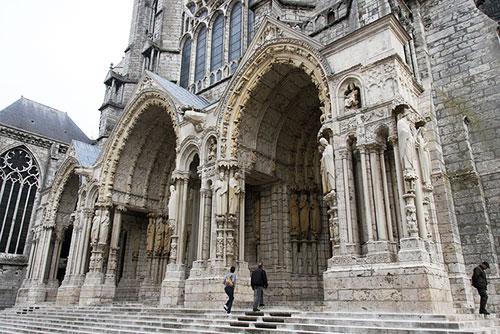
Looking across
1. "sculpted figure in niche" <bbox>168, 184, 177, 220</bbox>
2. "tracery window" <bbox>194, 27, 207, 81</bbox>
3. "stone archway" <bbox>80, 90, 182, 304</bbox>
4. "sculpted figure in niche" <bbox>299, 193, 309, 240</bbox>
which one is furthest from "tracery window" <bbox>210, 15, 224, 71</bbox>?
"sculpted figure in niche" <bbox>299, 193, 309, 240</bbox>

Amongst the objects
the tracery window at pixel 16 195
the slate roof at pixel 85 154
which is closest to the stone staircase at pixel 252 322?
the slate roof at pixel 85 154

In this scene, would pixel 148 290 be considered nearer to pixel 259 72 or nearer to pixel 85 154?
pixel 85 154

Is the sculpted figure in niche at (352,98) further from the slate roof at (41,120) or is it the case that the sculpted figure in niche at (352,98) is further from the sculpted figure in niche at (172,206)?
the slate roof at (41,120)

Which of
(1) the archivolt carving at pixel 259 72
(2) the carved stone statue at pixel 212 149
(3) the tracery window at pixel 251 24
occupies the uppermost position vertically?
(3) the tracery window at pixel 251 24

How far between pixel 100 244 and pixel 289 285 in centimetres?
771

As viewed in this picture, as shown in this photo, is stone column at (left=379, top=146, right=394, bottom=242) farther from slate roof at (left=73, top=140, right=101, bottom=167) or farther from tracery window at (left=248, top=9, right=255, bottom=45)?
slate roof at (left=73, top=140, right=101, bottom=167)

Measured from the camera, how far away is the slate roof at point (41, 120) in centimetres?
2542

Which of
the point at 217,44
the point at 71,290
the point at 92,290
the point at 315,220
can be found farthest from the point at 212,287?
the point at 217,44

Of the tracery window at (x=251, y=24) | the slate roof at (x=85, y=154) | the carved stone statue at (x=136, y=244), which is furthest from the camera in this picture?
the slate roof at (x=85, y=154)

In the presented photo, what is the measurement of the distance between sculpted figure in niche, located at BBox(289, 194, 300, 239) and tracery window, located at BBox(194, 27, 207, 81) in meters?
8.80

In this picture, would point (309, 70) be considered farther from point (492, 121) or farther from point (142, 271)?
point (142, 271)

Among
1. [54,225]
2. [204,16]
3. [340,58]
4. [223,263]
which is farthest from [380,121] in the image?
A: [54,225]

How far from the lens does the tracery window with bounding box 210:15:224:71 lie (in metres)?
17.3

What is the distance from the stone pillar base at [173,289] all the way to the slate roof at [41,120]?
1924 cm
